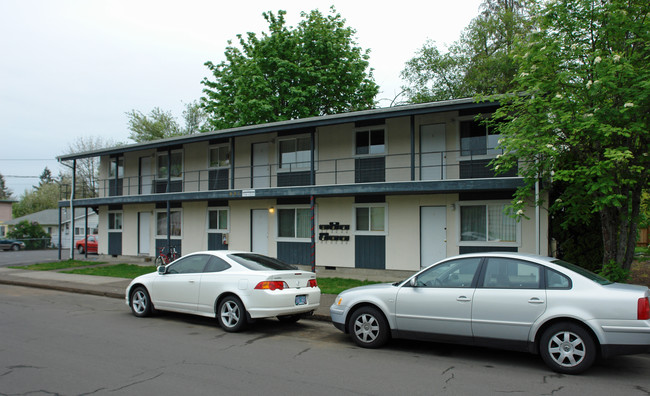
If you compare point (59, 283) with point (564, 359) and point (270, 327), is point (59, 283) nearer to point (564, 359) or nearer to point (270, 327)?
point (270, 327)

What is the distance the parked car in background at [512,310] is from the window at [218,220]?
41.7ft

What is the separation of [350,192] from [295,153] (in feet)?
13.2

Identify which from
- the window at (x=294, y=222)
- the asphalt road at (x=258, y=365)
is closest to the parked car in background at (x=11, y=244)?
the window at (x=294, y=222)

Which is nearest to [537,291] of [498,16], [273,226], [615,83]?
[615,83]

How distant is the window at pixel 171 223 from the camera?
20.9 metres

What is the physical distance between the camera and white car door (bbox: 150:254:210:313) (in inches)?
352

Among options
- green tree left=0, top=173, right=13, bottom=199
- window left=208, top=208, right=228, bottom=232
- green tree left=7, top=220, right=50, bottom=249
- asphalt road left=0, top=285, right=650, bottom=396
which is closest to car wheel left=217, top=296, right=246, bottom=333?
asphalt road left=0, top=285, right=650, bottom=396

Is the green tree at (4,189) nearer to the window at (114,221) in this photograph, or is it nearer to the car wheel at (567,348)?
the window at (114,221)

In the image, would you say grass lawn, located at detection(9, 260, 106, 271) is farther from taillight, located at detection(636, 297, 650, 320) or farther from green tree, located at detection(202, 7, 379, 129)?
taillight, located at detection(636, 297, 650, 320)

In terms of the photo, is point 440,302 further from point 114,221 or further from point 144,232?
point 114,221

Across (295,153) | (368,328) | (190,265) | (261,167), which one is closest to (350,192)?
(295,153)

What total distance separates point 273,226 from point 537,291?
12703mm

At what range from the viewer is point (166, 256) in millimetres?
19391

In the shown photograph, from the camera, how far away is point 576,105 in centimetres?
912
